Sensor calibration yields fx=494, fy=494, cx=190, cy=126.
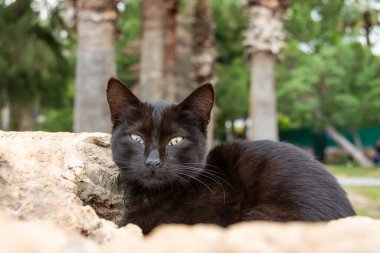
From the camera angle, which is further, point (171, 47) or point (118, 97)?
point (171, 47)

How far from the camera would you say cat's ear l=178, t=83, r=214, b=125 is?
303 cm

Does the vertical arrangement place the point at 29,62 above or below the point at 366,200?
above

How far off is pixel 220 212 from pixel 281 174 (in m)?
0.39

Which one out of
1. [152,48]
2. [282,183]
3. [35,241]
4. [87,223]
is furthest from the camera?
[152,48]

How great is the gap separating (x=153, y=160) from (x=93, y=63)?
13.1ft

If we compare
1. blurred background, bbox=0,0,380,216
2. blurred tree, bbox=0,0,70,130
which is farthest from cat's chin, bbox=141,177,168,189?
blurred tree, bbox=0,0,70,130

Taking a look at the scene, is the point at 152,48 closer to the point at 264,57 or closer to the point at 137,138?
the point at 264,57

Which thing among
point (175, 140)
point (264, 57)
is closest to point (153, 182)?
point (175, 140)

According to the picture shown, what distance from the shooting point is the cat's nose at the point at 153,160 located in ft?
9.17

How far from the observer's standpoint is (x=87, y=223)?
2.19 meters

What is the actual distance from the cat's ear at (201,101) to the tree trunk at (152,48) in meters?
5.25

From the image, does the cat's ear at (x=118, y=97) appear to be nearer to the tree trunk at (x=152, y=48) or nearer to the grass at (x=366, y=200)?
the tree trunk at (x=152, y=48)

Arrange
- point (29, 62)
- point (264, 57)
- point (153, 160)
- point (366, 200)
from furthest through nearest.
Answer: point (29, 62) → point (366, 200) → point (264, 57) → point (153, 160)

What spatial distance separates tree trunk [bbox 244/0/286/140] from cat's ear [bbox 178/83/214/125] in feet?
14.6
